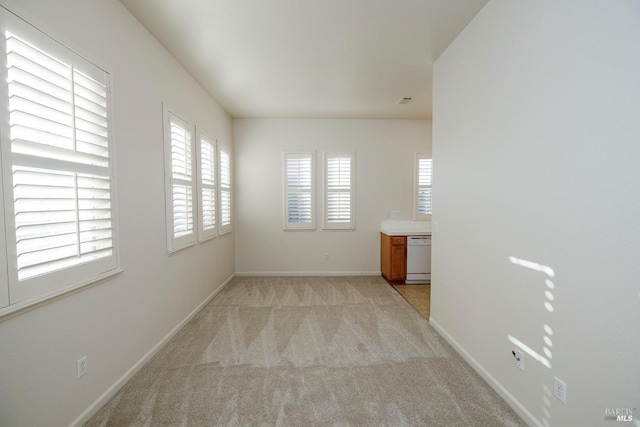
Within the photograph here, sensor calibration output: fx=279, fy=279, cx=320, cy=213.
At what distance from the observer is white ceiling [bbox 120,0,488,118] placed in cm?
222

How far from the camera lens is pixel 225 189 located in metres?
4.77

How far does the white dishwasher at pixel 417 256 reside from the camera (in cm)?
479

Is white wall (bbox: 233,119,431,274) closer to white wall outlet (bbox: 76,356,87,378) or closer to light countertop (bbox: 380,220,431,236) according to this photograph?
light countertop (bbox: 380,220,431,236)

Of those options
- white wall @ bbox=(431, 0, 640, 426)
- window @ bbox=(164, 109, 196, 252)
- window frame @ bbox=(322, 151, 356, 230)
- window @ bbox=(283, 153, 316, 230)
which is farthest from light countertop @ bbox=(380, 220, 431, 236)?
window @ bbox=(164, 109, 196, 252)

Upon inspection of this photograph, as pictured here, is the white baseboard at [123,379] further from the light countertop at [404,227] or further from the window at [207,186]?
the light countertop at [404,227]

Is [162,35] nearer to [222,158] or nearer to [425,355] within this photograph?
[222,158]

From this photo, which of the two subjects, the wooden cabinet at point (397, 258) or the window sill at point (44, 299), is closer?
the window sill at point (44, 299)

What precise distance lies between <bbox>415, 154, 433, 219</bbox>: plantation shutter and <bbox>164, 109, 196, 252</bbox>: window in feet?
13.0

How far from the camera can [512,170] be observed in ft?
6.26

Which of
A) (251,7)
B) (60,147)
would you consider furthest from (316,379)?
(251,7)

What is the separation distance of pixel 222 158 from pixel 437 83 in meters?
3.36

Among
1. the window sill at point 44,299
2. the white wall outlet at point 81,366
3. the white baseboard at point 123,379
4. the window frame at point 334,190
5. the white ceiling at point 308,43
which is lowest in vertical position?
the white baseboard at point 123,379

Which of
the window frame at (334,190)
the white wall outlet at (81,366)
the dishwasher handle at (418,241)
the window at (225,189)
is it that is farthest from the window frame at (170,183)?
the dishwasher handle at (418,241)

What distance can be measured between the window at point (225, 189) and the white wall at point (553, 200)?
3.51m
